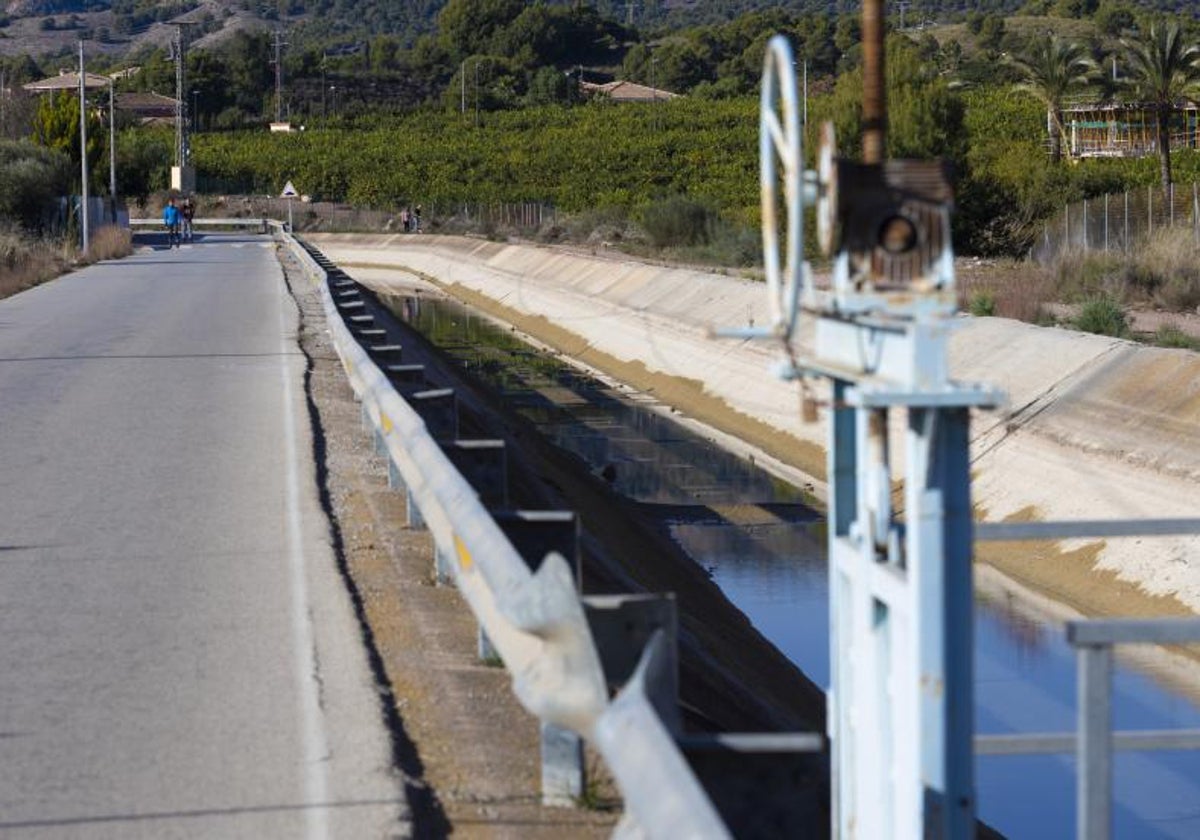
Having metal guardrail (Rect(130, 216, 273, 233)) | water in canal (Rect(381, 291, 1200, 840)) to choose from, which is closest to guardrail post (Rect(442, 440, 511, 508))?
water in canal (Rect(381, 291, 1200, 840))

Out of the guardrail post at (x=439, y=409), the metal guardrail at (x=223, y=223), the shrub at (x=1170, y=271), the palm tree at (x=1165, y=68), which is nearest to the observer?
the guardrail post at (x=439, y=409)

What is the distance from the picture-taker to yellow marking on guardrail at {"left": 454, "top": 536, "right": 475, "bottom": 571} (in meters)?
7.19

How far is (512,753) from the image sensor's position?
7.09m

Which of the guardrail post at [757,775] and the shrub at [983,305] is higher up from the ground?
the shrub at [983,305]

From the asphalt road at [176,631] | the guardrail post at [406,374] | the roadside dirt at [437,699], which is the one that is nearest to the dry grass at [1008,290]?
the asphalt road at [176,631]

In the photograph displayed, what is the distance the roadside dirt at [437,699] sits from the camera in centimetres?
639

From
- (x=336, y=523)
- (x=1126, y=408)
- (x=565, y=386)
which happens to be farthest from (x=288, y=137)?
(x=336, y=523)

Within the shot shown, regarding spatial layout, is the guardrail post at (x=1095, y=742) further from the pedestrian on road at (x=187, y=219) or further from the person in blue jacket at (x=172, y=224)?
the pedestrian on road at (x=187, y=219)

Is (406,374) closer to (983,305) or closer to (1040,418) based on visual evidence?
(1040,418)

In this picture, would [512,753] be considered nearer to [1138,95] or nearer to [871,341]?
[871,341]

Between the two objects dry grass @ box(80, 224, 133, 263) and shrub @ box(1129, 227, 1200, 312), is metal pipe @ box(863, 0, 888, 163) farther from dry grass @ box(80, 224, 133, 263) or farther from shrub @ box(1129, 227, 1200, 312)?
dry grass @ box(80, 224, 133, 263)

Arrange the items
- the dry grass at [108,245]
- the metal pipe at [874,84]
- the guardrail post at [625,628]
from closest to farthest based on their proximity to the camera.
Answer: the metal pipe at [874,84] < the guardrail post at [625,628] < the dry grass at [108,245]

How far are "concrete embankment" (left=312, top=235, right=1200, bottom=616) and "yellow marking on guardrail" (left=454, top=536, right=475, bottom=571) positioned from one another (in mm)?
1379

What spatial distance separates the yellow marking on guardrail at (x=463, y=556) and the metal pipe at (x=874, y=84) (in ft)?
7.14
